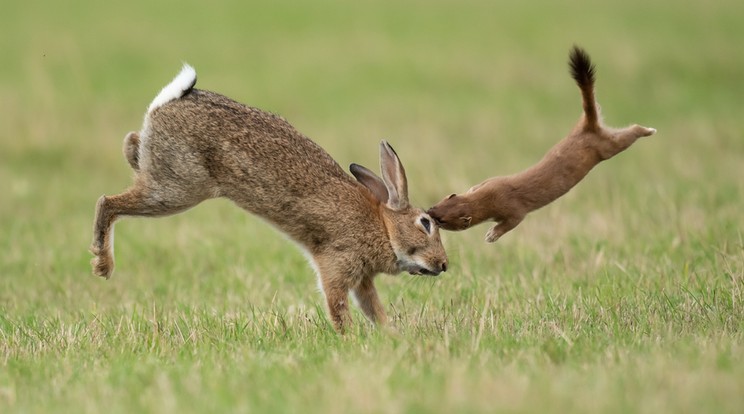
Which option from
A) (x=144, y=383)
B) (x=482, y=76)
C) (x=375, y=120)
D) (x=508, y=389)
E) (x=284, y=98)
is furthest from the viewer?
(x=482, y=76)

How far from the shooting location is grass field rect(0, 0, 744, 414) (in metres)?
5.02

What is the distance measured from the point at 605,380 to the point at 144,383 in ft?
6.35

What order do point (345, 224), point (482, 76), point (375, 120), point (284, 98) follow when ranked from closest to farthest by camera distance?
point (345, 224) → point (375, 120) → point (284, 98) → point (482, 76)

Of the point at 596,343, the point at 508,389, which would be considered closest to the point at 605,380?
the point at 508,389

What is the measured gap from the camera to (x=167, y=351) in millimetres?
6000

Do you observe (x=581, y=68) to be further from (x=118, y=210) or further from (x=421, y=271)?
(x=118, y=210)

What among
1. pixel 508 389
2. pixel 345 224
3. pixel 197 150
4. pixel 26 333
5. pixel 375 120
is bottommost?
pixel 508 389

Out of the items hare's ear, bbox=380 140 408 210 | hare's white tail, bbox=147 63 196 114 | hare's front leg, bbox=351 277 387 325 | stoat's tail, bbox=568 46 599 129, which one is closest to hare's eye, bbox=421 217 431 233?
hare's ear, bbox=380 140 408 210

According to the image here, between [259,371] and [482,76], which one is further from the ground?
[482,76]

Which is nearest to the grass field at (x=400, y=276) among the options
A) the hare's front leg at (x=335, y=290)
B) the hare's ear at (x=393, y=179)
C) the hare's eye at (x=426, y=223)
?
the hare's front leg at (x=335, y=290)

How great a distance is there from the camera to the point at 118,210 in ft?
24.0

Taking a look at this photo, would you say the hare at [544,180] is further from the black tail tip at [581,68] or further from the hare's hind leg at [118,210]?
the hare's hind leg at [118,210]

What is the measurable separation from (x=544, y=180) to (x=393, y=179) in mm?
884

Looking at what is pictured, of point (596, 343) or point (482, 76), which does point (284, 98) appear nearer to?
point (482, 76)
